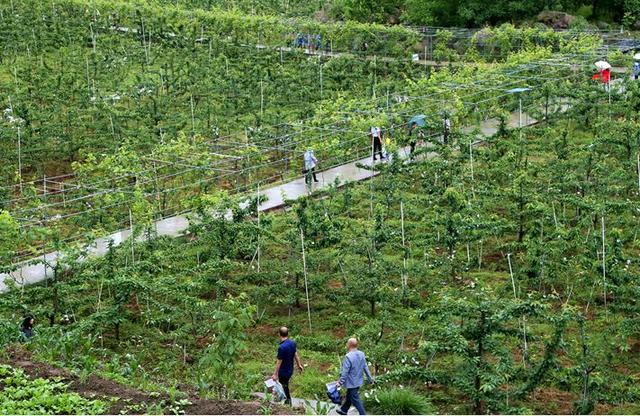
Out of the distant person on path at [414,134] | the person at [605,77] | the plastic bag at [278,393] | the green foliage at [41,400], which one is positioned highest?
the green foliage at [41,400]

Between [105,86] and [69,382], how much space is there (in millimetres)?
22594

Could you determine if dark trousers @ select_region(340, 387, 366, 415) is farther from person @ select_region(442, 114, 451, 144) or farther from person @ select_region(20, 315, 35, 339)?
person @ select_region(442, 114, 451, 144)

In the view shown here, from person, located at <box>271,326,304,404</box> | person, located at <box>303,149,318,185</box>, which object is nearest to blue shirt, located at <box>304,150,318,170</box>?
person, located at <box>303,149,318,185</box>

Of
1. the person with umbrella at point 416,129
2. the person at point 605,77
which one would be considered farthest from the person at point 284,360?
the person at point 605,77

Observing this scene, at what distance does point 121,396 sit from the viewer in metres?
12.8

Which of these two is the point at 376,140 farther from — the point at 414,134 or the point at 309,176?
the point at 309,176

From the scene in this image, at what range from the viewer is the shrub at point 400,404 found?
13195 mm

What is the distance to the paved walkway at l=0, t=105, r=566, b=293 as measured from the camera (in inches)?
748

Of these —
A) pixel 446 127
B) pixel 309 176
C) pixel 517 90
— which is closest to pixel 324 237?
pixel 309 176

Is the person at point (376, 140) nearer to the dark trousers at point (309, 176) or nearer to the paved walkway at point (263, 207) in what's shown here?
the paved walkway at point (263, 207)

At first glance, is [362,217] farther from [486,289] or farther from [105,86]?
[105,86]

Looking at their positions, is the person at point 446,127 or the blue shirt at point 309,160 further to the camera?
the person at point 446,127

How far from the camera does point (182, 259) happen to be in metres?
19.9

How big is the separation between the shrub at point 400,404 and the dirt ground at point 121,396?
136 centimetres
